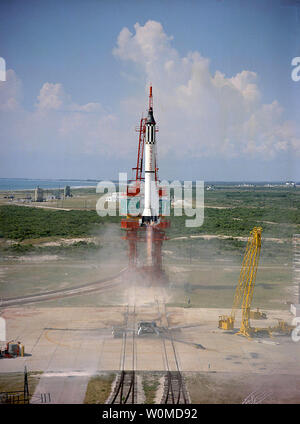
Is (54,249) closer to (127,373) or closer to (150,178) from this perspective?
(150,178)

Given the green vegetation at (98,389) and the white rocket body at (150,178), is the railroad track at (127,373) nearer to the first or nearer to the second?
the green vegetation at (98,389)

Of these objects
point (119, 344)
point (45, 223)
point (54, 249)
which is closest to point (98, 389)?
point (119, 344)

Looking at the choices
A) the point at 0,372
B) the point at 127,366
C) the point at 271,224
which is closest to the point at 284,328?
the point at 127,366

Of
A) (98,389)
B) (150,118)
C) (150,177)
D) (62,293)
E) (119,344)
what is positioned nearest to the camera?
(98,389)

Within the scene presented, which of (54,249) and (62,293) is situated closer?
(62,293)

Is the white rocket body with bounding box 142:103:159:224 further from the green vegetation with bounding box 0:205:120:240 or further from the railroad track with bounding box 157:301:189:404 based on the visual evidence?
the green vegetation with bounding box 0:205:120:240

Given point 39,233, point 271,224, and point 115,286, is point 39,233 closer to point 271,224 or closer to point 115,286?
point 115,286
